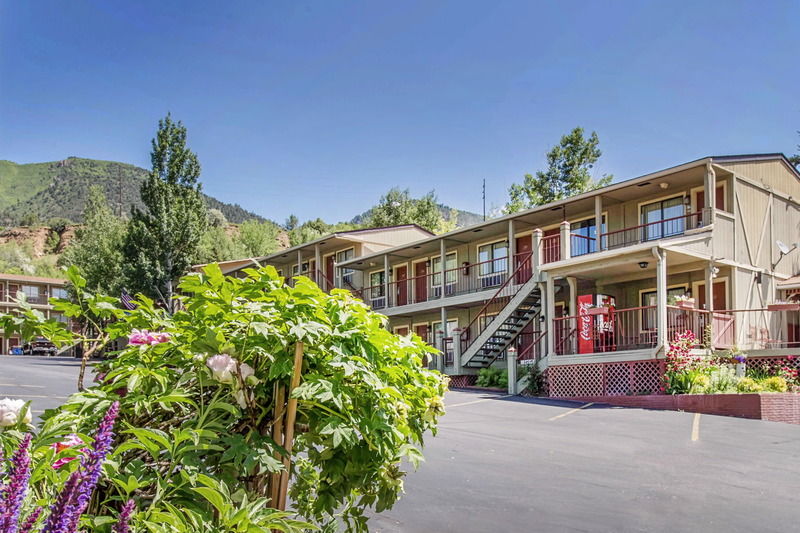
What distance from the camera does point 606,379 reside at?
1783 cm

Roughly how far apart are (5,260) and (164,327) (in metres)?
113

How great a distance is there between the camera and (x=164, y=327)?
300cm

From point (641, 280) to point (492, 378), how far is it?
5758mm

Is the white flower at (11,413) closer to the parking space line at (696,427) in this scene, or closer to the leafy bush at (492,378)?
the parking space line at (696,427)

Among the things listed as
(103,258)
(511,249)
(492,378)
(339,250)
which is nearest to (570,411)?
(492,378)

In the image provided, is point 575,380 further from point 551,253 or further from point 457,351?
point 551,253

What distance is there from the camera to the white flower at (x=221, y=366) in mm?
2551

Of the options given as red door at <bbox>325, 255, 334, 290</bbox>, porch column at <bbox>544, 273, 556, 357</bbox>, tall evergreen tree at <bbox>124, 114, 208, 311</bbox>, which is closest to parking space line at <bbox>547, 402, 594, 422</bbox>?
porch column at <bbox>544, 273, 556, 357</bbox>

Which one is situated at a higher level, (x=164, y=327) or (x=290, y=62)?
(x=290, y=62)

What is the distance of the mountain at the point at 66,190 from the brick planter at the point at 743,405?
12788cm

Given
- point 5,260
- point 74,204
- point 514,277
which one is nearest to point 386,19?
point 514,277

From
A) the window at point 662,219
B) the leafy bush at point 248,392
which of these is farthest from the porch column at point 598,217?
the leafy bush at point 248,392

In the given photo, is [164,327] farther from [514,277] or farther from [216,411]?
[514,277]

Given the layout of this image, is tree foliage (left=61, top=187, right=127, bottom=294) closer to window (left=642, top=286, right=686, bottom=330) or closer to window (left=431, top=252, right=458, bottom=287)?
window (left=431, top=252, right=458, bottom=287)
